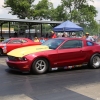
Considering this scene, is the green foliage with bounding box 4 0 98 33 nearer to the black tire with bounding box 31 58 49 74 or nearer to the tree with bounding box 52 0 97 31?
the tree with bounding box 52 0 97 31

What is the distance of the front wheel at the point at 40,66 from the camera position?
881 centimetres

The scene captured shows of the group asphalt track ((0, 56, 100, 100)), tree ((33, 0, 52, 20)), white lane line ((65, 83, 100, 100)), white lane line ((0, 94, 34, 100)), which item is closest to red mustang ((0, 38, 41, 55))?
asphalt track ((0, 56, 100, 100))

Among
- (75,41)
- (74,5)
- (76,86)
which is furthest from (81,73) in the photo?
(74,5)

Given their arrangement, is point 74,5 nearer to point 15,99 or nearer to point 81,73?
point 81,73

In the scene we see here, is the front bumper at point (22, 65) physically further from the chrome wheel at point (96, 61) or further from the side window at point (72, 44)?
the chrome wheel at point (96, 61)

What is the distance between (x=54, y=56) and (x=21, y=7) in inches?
1549

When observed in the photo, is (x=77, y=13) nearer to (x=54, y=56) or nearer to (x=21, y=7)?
(x=21, y=7)

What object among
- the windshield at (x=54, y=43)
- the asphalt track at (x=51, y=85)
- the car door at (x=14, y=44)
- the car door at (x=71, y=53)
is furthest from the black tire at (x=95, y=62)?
the car door at (x=14, y=44)

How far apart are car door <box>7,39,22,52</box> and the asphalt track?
738 cm

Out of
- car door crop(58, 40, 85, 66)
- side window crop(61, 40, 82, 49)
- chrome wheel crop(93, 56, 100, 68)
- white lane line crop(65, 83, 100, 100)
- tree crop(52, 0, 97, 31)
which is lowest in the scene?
white lane line crop(65, 83, 100, 100)

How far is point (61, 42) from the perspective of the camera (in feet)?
31.6

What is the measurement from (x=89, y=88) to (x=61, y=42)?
10.4 feet

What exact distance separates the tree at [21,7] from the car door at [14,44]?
98.4 feet

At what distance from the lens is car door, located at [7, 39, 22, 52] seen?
16781mm
